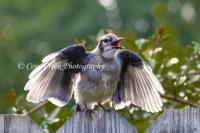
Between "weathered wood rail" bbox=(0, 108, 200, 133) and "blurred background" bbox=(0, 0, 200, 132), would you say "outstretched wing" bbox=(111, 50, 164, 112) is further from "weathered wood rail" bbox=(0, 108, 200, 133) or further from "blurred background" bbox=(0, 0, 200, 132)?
"blurred background" bbox=(0, 0, 200, 132)

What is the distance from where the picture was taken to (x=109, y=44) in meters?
5.04

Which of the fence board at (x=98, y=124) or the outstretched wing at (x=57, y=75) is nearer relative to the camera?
the fence board at (x=98, y=124)

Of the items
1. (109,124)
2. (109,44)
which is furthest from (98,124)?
(109,44)

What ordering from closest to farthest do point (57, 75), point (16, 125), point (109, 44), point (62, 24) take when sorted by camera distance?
point (16, 125) → point (57, 75) → point (109, 44) → point (62, 24)

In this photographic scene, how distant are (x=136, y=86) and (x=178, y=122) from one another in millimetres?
1176

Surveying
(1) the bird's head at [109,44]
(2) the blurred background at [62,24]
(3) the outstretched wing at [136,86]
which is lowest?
(3) the outstretched wing at [136,86]

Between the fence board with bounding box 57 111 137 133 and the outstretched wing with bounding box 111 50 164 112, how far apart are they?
0.72 m

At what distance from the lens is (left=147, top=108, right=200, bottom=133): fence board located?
3744 millimetres

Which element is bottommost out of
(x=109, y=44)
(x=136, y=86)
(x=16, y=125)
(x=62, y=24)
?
(x=16, y=125)

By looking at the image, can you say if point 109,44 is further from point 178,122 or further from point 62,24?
point 62,24

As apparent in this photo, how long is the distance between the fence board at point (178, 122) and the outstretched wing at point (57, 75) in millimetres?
903

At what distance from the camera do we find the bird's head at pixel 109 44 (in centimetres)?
502

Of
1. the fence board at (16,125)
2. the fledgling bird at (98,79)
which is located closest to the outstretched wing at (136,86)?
the fledgling bird at (98,79)

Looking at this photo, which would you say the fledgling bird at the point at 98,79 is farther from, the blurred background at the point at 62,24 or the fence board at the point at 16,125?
the blurred background at the point at 62,24
